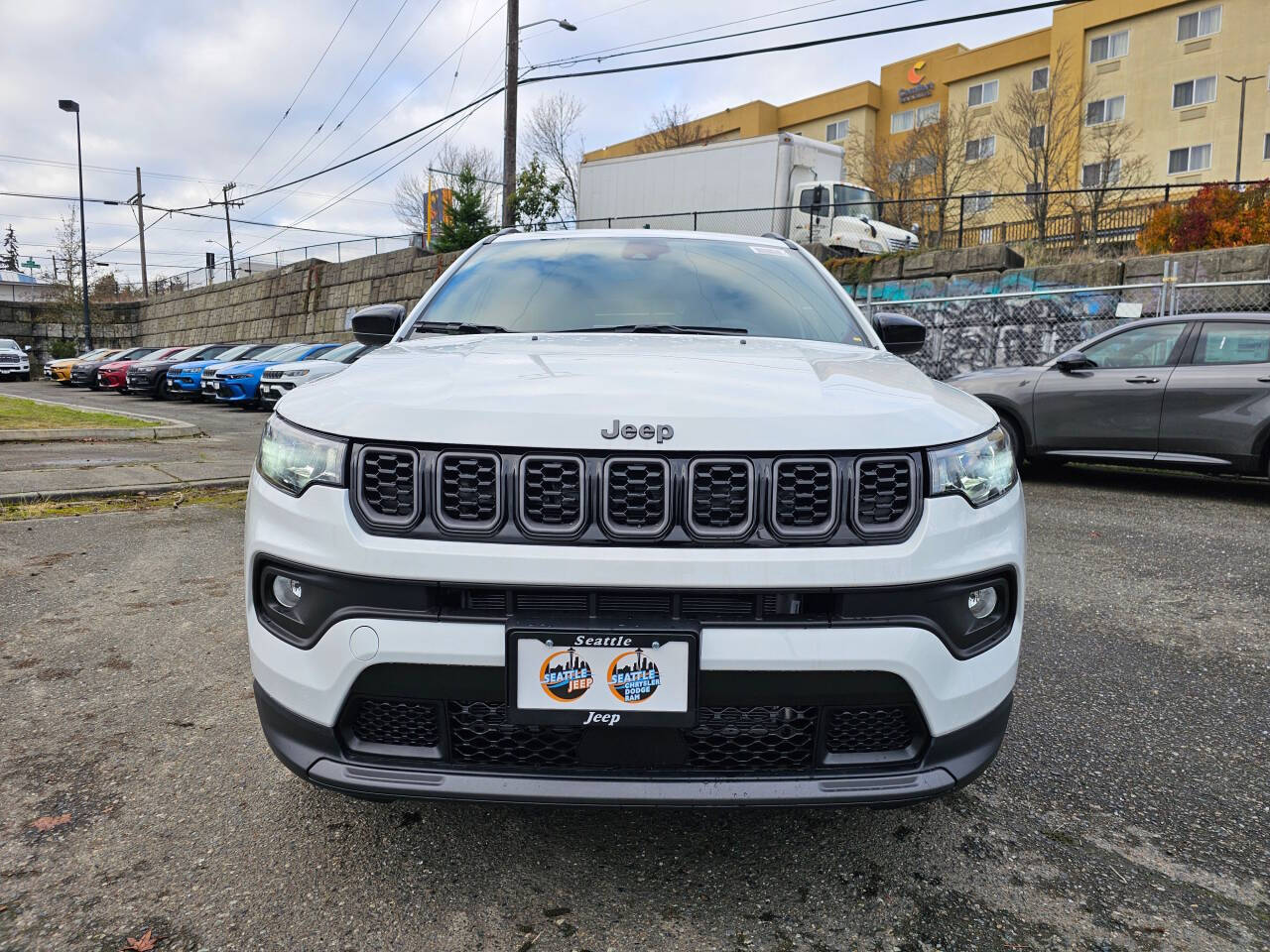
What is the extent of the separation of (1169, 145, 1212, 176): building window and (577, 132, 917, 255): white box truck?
20930mm

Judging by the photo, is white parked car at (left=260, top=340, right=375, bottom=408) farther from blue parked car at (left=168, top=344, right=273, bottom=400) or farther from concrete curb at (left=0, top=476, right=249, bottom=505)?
concrete curb at (left=0, top=476, right=249, bottom=505)

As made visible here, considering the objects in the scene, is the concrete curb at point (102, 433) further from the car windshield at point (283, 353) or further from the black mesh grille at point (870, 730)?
the black mesh grille at point (870, 730)

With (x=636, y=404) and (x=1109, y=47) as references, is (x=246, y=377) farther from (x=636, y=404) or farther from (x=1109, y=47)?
(x=1109, y=47)

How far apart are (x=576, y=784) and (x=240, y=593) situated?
314cm

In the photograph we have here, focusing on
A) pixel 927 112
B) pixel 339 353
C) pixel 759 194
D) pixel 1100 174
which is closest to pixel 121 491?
pixel 339 353

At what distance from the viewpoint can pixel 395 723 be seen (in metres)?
1.76

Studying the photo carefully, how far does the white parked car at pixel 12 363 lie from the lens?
33.4 m

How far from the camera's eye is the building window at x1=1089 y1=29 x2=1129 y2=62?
115ft

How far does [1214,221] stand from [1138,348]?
9.18 meters

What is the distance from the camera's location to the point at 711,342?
2576 millimetres

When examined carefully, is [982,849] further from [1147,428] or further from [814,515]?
[1147,428]

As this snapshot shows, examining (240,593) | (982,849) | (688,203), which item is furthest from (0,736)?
(688,203)

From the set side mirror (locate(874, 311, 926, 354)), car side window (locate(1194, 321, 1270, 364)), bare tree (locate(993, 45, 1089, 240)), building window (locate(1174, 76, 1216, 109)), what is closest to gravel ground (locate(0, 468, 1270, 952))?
side mirror (locate(874, 311, 926, 354))

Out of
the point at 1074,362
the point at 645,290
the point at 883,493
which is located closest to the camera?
the point at 883,493
